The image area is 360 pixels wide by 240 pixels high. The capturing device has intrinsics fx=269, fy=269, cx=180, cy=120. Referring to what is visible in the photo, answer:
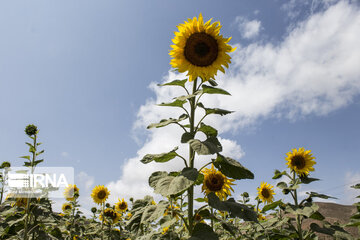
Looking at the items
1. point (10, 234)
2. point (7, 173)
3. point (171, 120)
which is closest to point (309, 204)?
point (171, 120)

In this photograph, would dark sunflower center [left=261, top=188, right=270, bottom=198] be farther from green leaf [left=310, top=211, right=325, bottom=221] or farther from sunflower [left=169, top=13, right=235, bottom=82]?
sunflower [left=169, top=13, right=235, bottom=82]

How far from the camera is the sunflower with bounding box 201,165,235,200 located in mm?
3543

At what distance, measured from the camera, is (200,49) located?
10.5 ft

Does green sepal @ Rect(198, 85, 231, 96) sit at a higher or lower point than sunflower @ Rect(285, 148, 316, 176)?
higher

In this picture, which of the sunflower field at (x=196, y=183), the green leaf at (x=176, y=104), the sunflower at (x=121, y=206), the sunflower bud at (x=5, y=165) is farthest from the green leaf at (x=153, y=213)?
the sunflower at (x=121, y=206)

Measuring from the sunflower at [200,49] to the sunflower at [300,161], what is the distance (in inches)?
114

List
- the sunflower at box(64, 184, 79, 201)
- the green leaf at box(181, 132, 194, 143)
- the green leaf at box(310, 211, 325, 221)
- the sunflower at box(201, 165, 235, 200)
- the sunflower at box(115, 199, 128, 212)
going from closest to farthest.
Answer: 1. the green leaf at box(181, 132, 194, 143)
2. the sunflower at box(201, 165, 235, 200)
3. the green leaf at box(310, 211, 325, 221)
4. the sunflower at box(115, 199, 128, 212)
5. the sunflower at box(64, 184, 79, 201)

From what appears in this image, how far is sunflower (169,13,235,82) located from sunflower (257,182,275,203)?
4.71 meters

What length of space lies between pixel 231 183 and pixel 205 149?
68.6 inches

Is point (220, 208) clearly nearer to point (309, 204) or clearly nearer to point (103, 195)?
point (309, 204)

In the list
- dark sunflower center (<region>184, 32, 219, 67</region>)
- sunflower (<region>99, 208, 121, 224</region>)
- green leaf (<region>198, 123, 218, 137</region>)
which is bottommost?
sunflower (<region>99, 208, 121, 224</region>)

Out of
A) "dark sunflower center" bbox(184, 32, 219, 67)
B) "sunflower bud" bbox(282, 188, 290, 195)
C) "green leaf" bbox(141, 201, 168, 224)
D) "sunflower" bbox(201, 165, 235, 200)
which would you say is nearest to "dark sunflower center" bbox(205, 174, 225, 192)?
"sunflower" bbox(201, 165, 235, 200)

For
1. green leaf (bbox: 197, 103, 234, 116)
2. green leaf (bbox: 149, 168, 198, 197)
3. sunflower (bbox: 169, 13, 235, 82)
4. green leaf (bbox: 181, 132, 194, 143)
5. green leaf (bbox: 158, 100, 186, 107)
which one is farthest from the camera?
sunflower (bbox: 169, 13, 235, 82)

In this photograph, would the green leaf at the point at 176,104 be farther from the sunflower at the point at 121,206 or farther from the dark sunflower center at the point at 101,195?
the dark sunflower center at the point at 101,195
